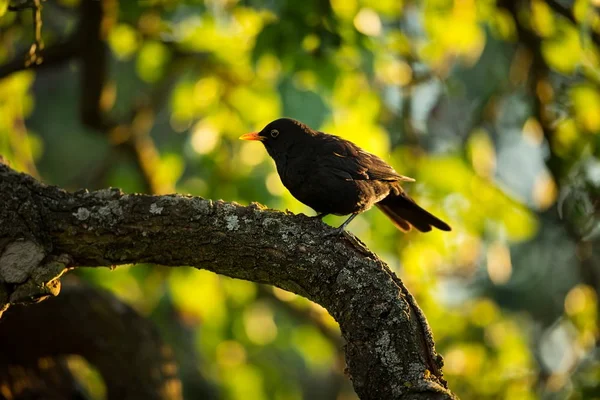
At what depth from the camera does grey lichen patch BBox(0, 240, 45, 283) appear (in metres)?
3.32

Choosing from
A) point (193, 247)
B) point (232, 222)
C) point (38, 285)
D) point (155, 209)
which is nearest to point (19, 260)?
point (38, 285)

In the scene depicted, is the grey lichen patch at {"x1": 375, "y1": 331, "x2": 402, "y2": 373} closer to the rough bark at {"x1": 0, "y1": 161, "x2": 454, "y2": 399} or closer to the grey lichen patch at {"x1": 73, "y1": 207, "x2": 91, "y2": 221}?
the rough bark at {"x1": 0, "y1": 161, "x2": 454, "y2": 399}

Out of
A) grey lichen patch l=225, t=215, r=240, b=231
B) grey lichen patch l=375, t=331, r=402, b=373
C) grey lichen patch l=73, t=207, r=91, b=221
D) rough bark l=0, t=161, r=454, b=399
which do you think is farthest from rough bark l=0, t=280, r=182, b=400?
grey lichen patch l=375, t=331, r=402, b=373

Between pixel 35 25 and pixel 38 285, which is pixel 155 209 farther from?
pixel 35 25

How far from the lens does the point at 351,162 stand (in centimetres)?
450

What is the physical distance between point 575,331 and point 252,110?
3.24 meters

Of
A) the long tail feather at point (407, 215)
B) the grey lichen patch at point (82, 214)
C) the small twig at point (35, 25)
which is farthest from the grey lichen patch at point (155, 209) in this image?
the long tail feather at point (407, 215)

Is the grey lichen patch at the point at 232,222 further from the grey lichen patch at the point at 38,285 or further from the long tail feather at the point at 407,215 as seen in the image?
the long tail feather at the point at 407,215

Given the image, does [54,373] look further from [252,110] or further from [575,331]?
[575,331]

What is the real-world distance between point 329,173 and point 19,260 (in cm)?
175

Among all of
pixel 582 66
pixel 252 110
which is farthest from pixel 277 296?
pixel 582 66

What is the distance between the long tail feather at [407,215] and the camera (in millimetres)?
5051

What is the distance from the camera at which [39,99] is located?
14.3 meters

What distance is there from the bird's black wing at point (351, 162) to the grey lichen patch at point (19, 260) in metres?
1.72
